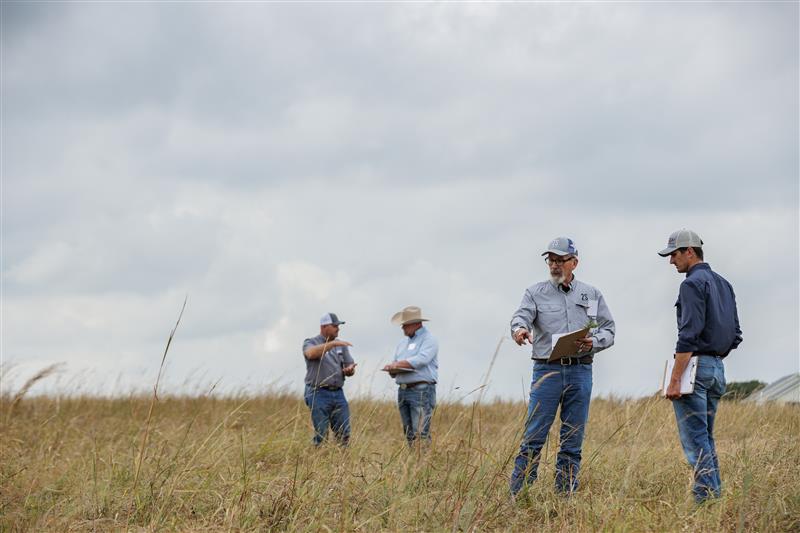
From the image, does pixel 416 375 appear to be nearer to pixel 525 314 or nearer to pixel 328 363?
pixel 328 363

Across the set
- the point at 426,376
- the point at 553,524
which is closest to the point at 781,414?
the point at 426,376

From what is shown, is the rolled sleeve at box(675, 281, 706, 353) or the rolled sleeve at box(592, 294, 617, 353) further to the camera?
the rolled sleeve at box(592, 294, 617, 353)

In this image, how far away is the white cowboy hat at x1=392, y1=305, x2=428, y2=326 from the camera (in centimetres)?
1088

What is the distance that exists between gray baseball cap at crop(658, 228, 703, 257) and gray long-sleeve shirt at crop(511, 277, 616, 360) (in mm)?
739

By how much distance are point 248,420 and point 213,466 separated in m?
7.54

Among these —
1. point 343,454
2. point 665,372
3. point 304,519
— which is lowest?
point 304,519

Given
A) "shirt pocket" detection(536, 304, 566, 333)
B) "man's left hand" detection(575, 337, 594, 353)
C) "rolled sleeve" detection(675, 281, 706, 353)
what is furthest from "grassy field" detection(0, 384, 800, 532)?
"shirt pocket" detection(536, 304, 566, 333)

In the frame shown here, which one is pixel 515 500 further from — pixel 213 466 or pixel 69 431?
pixel 69 431

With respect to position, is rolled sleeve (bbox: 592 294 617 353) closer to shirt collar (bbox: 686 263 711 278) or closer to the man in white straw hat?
shirt collar (bbox: 686 263 711 278)

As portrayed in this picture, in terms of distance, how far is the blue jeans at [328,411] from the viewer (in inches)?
404

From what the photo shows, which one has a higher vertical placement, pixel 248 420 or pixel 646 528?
pixel 248 420

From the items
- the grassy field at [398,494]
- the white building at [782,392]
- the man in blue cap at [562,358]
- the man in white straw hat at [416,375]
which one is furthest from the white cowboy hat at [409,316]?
the white building at [782,392]

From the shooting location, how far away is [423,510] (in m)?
5.62

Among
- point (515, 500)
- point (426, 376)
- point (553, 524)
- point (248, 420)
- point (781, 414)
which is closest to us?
point (553, 524)
